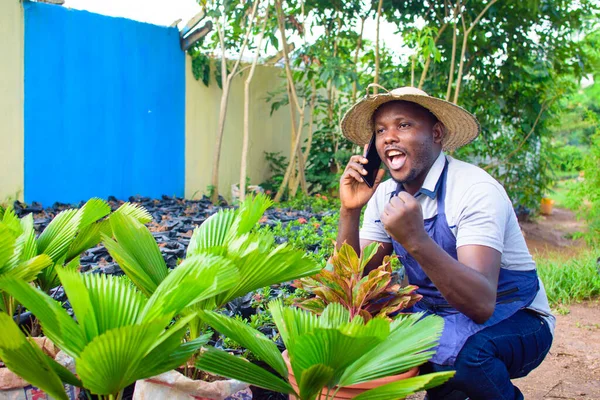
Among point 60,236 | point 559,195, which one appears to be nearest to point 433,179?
point 60,236

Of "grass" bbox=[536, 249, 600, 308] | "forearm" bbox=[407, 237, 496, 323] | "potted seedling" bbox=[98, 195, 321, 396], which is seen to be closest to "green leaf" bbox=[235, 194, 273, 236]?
"potted seedling" bbox=[98, 195, 321, 396]

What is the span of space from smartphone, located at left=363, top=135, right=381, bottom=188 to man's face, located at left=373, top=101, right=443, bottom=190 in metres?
0.08

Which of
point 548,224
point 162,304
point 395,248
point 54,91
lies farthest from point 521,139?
point 162,304

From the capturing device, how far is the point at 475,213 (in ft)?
7.23

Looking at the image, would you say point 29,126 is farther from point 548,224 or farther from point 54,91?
point 548,224

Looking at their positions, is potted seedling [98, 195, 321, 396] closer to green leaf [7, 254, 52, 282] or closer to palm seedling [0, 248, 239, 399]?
palm seedling [0, 248, 239, 399]

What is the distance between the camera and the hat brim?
248 centimetres

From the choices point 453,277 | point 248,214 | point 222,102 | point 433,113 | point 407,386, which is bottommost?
point 407,386

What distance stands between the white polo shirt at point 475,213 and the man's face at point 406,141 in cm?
6

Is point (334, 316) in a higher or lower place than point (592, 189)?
lower

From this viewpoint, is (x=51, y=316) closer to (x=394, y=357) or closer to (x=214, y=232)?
(x=214, y=232)

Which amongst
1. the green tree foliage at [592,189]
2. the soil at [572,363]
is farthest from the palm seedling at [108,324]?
the green tree foliage at [592,189]

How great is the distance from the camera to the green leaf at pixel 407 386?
1.47 metres

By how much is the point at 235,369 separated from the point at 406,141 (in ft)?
4.10
